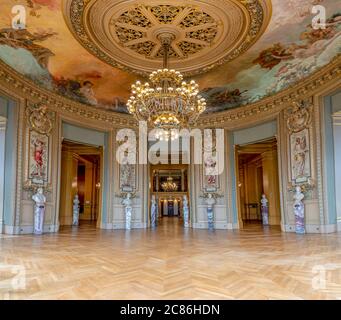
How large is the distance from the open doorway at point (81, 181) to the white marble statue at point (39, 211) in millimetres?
3031

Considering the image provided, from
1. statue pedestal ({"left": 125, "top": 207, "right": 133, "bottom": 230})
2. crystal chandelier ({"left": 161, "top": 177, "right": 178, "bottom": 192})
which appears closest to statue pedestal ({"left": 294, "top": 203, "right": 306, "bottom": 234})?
statue pedestal ({"left": 125, "top": 207, "right": 133, "bottom": 230})

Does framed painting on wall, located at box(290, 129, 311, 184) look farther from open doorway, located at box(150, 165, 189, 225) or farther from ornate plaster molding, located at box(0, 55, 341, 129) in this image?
open doorway, located at box(150, 165, 189, 225)

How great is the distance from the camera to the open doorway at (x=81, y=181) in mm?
13977

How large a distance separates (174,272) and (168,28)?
5934mm

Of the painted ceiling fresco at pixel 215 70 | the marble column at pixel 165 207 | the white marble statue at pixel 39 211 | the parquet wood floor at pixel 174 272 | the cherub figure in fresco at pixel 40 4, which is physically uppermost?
the cherub figure in fresco at pixel 40 4

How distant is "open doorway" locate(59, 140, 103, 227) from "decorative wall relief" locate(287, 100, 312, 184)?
777cm

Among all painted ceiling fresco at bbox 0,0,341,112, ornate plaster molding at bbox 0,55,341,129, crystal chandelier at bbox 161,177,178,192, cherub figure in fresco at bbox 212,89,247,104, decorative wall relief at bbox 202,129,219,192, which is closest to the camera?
painted ceiling fresco at bbox 0,0,341,112

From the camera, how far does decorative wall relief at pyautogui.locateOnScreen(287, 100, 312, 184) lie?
9.41 metres

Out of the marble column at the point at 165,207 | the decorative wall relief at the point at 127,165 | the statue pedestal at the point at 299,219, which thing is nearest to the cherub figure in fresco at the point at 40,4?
the decorative wall relief at the point at 127,165

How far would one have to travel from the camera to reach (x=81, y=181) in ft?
62.5

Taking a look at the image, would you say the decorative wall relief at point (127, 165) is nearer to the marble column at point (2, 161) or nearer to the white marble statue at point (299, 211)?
the marble column at point (2, 161)

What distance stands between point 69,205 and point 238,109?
30.3 feet

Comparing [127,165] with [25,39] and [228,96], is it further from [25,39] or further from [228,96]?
[25,39]

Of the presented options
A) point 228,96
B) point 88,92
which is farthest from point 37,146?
point 228,96
